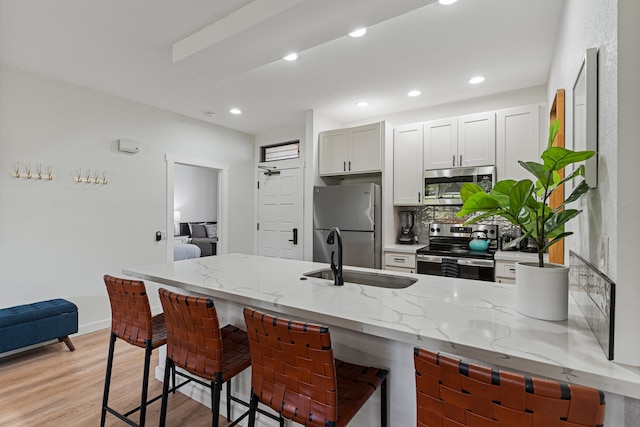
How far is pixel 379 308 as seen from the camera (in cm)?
134

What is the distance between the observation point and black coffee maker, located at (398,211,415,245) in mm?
4111

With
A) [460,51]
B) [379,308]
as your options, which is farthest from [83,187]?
[460,51]

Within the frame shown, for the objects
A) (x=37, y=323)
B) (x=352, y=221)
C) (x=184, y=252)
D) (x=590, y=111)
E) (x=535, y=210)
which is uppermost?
(x=590, y=111)

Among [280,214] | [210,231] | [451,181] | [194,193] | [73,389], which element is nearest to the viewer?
[73,389]

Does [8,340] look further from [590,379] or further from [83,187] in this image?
[590,379]

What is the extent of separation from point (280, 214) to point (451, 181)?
266cm

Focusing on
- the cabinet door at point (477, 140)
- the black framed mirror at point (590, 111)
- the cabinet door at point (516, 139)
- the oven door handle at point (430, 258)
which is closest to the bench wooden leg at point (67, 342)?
the oven door handle at point (430, 258)

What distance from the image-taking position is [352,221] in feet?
12.9

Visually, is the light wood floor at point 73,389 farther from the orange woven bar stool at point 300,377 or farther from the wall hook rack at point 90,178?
the wall hook rack at point 90,178

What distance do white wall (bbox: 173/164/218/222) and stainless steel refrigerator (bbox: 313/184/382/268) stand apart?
4989 mm

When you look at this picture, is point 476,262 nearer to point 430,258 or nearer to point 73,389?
point 430,258

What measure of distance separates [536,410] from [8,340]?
3.63 metres

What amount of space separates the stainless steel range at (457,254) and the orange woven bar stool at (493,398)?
2.58m

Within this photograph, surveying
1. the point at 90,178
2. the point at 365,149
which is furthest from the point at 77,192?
the point at 365,149
